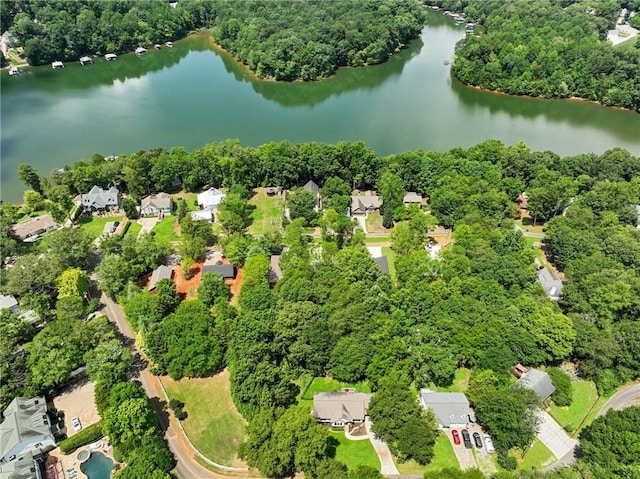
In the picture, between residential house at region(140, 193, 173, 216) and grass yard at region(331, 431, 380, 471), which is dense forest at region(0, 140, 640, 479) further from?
residential house at region(140, 193, 173, 216)

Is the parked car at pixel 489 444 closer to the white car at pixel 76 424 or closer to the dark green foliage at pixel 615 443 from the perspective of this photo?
the dark green foliage at pixel 615 443

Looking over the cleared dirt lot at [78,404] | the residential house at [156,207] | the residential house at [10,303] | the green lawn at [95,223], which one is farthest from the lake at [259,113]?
the cleared dirt lot at [78,404]

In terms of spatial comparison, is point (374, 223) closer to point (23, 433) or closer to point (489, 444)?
point (489, 444)

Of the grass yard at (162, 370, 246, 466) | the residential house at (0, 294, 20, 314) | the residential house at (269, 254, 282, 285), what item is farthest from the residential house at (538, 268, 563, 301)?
the residential house at (0, 294, 20, 314)

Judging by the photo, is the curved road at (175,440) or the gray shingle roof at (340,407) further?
the gray shingle roof at (340,407)

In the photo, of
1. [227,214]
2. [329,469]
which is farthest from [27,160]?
[329,469]

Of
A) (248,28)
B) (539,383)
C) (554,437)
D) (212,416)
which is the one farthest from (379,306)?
(248,28)
